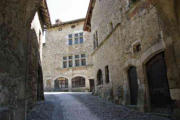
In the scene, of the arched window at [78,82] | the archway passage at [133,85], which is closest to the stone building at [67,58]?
the arched window at [78,82]

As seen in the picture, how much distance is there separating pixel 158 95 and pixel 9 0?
15.0 feet

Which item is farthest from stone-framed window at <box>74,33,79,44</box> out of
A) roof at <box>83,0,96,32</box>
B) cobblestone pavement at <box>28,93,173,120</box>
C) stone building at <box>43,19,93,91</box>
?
cobblestone pavement at <box>28,93,173,120</box>

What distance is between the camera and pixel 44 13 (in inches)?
333

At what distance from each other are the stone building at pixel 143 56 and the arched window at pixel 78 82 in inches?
353

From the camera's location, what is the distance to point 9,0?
98.7 inches

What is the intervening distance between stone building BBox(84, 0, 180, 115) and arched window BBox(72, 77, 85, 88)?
8966 mm

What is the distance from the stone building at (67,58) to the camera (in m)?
17.5

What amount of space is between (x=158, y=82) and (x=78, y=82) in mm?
13399

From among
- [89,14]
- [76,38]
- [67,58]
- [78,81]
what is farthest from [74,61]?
[89,14]

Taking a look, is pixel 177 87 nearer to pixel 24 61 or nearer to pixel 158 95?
pixel 158 95

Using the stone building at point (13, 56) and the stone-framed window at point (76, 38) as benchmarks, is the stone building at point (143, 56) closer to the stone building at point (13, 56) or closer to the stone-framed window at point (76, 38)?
the stone building at point (13, 56)

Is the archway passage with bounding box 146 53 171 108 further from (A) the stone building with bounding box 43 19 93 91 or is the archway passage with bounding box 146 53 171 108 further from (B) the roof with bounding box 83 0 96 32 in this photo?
(A) the stone building with bounding box 43 19 93 91

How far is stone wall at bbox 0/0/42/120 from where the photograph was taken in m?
2.32

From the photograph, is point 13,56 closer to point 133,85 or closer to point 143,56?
point 143,56
